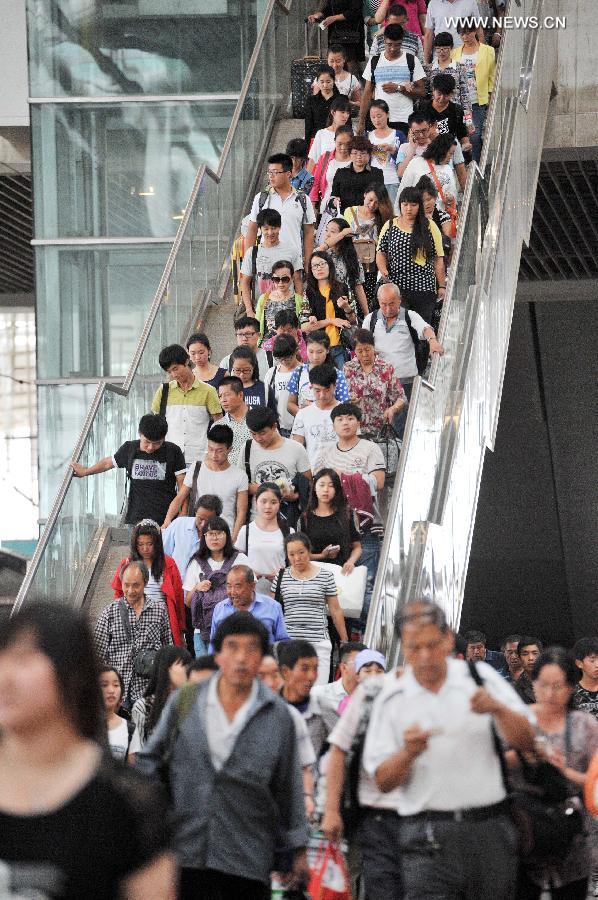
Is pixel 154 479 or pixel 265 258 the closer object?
pixel 154 479

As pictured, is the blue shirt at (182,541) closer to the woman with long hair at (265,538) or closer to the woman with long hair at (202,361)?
the woman with long hair at (265,538)

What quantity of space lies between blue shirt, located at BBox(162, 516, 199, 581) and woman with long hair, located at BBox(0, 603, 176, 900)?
648 centimetres

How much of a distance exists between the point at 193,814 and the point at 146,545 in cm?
447

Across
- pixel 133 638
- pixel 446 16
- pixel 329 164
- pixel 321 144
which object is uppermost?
pixel 446 16

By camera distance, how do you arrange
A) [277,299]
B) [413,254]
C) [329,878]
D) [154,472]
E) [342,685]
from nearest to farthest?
1. [329,878]
2. [342,685]
3. [154,472]
4. [413,254]
5. [277,299]

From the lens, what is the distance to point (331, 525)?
29.5ft

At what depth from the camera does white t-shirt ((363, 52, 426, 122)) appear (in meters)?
13.4

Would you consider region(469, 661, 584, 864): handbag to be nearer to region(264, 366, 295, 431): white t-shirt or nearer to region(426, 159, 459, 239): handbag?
region(264, 366, 295, 431): white t-shirt

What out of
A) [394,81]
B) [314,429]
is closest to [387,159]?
[394,81]

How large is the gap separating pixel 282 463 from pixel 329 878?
14.4 feet

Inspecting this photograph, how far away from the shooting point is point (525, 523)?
78.0 feet

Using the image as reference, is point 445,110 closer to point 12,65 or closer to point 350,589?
point 350,589

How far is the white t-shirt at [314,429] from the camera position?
32.6 ft

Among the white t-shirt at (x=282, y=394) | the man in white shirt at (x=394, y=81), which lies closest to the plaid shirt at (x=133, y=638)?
the white t-shirt at (x=282, y=394)
